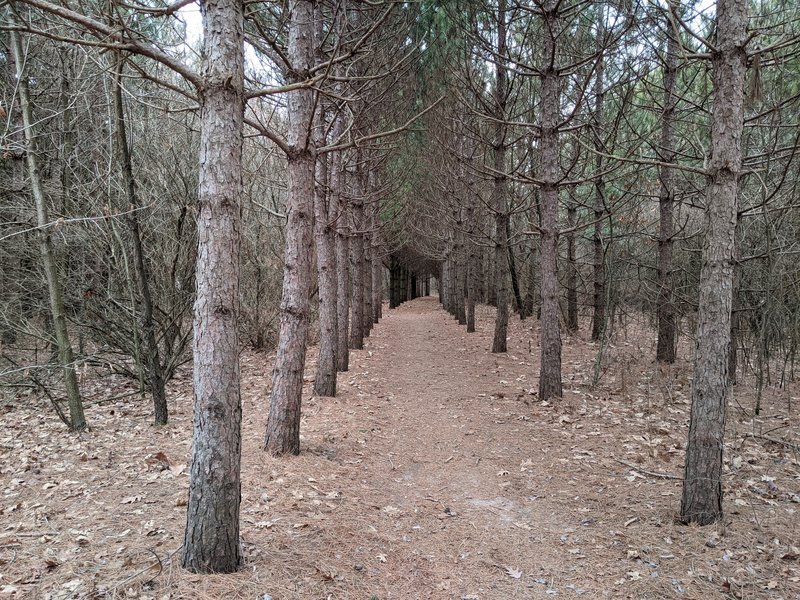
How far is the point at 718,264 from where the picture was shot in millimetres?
4043

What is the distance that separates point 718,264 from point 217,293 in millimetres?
3861

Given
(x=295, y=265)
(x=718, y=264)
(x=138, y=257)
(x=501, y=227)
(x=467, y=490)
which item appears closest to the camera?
(x=718, y=264)

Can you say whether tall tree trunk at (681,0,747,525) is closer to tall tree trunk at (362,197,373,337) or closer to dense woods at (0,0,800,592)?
dense woods at (0,0,800,592)

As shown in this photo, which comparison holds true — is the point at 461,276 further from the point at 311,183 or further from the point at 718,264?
the point at 718,264

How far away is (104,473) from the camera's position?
5.55m

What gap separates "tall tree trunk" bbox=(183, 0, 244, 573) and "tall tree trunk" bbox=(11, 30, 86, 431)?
171 inches

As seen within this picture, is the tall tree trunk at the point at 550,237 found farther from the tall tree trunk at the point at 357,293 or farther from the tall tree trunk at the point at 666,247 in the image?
the tall tree trunk at the point at 357,293

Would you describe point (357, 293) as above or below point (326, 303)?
above

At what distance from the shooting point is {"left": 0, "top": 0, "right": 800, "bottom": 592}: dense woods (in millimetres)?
3205

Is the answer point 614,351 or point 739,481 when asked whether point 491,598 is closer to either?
point 739,481

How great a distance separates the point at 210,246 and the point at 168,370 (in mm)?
7942

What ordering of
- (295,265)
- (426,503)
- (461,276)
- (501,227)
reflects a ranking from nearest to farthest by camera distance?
(426,503)
(295,265)
(501,227)
(461,276)

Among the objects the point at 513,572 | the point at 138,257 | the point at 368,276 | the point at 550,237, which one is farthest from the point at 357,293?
the point at 513,572

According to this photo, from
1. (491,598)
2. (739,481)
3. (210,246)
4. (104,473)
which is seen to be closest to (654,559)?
(491,598)
